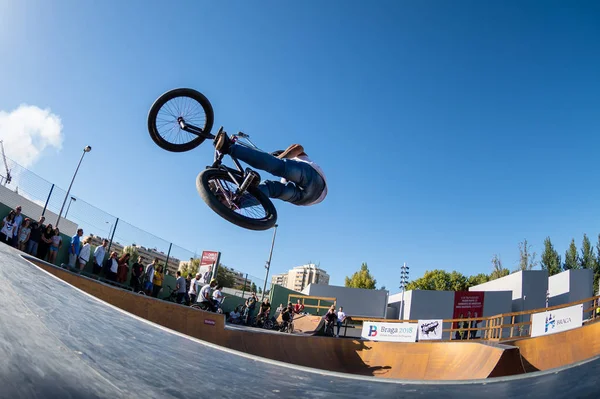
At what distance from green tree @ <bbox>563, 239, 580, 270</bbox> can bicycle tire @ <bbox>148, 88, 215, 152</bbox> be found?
55.8 meters

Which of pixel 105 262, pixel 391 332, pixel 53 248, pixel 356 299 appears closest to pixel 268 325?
pixel 391 332

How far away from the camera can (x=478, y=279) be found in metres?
59.7

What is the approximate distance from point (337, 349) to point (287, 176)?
7.87 m

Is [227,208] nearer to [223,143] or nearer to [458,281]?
[223,143]

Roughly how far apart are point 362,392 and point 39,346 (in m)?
1.49

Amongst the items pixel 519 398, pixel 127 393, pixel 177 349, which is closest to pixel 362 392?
pixel 519 398

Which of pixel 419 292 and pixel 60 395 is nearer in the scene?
pixel 60 395

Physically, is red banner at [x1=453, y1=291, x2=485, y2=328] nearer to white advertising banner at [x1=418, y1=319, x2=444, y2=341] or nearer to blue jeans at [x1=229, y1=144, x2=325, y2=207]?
white advertising banner at [x1=418, y1=319, x2=444, y2=341]

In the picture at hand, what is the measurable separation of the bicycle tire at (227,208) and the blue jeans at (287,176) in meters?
0.30

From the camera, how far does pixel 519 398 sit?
167 cm

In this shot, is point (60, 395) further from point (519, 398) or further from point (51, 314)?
point (519, 398)

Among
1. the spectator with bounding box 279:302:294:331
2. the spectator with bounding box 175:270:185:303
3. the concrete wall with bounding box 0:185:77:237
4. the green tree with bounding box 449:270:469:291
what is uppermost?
the green tree with bounding box 449:270:469:291

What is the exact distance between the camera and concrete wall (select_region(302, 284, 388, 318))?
33844 millimetres

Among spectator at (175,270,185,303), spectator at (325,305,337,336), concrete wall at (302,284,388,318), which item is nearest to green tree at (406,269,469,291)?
concrete wall at (302,284,388,318)
